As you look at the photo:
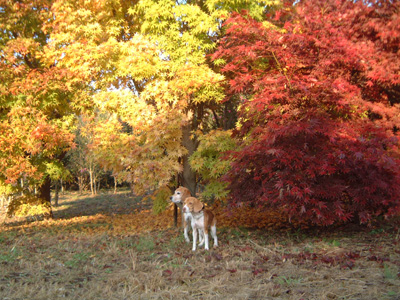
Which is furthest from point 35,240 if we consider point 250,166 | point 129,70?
point 250,166

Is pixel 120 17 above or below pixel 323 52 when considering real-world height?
above

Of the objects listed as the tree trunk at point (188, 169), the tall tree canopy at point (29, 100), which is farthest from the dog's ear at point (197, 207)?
the tall tree canopy at point (29, 100)

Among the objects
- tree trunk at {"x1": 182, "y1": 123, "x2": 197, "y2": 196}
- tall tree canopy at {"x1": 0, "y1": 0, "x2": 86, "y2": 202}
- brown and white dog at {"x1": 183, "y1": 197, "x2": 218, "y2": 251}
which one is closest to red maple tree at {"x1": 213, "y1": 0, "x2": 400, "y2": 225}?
brown and white dog at {"x1": 183, "y1": 197, "x2": 218, "y2": 251}

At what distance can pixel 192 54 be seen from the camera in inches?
324

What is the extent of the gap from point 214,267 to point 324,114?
3.07m

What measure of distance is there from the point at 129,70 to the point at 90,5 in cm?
264

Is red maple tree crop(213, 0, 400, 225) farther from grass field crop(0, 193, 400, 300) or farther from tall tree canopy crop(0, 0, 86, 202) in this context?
tall tree canopy crop(0, 0, 86, 202)

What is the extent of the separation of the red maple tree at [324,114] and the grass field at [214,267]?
706 millimetres

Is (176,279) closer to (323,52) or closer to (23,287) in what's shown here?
(23,287)

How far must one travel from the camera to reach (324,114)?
18.9ft

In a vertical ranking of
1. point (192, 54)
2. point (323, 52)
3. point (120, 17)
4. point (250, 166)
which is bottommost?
point (250, 166)

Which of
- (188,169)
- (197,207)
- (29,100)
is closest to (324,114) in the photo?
(197,207)

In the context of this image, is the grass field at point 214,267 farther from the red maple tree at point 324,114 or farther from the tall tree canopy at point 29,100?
the tall tree canopy at point 29,100

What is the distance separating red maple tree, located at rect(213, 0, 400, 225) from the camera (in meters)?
5.41
